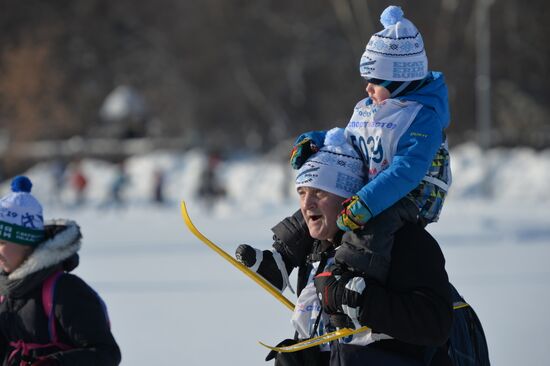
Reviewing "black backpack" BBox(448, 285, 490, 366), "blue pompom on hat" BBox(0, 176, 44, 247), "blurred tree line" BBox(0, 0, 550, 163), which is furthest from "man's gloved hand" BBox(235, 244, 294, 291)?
"blurred tree line" BBox(0, 0, 550, 163)

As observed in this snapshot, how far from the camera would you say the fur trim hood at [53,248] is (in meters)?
3.30

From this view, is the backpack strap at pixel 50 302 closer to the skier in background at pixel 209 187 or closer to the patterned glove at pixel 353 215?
the patterned glove at pixel 353 215

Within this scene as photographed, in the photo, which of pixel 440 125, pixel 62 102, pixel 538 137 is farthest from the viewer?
pixel 62 102

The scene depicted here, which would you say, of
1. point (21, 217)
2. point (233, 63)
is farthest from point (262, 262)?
point (233, 63)

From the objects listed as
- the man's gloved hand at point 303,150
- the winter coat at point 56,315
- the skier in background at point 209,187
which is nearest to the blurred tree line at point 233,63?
the skier in background at point 209,187

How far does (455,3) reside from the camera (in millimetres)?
30156

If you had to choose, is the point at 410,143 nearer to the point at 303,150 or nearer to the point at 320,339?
the point at 303,150

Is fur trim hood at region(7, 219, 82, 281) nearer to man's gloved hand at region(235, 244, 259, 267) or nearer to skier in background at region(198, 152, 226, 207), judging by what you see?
man's gloved hand at region(235, 244, 259, 267)

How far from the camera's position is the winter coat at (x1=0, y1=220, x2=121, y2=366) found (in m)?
3.19

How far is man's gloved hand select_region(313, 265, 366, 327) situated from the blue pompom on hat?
128 centimetres

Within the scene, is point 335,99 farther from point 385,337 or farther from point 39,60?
point 385,337

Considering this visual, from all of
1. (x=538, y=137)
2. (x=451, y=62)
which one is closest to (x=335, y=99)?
(x=451, y=62)

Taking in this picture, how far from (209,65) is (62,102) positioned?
6043 millimetres

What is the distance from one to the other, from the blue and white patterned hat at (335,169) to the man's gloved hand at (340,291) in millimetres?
248
